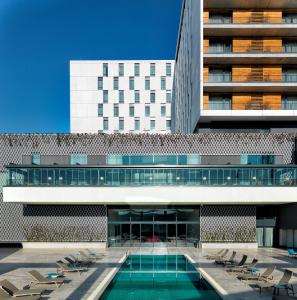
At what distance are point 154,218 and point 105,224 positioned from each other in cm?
396

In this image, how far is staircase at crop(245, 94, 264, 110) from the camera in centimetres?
3067

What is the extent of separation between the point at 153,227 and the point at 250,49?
1862 centimetres

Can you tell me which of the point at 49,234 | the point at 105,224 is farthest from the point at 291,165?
the point at 49,234

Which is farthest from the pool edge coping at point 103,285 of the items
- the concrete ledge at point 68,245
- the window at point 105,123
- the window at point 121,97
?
the window at point 121,97

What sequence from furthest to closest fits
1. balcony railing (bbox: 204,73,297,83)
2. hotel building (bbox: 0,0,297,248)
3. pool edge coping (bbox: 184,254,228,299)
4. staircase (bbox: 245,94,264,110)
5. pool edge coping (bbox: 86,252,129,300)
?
balcony railing (bbox: 204,73,297,83)
staircase (bbox: 245,94,264,110)
hotel building (bbox: 0,0,297,248)
pool edge coping (bbox: 184,254,228,299)
pool edge coping (bbox: 86,252,129,300)

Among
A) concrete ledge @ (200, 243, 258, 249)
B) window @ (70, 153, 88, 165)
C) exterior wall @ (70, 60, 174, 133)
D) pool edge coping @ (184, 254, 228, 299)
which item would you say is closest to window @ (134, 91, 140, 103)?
exterior wall @ (70, 60, 174, 133)

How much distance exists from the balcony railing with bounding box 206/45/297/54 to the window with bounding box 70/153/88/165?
587 inches

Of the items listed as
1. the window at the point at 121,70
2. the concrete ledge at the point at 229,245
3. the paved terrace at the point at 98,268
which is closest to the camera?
the paved terrace at the point at 98,268

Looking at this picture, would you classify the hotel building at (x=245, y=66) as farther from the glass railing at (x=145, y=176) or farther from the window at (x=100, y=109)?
the window at (x=100, y=109)

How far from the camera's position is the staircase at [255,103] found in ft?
101

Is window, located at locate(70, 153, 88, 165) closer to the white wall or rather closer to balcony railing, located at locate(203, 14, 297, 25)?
the white wall

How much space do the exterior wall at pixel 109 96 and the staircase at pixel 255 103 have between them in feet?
105

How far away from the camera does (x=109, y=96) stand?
60.9m

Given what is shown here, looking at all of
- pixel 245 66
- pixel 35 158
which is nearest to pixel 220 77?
pixel 245 66
